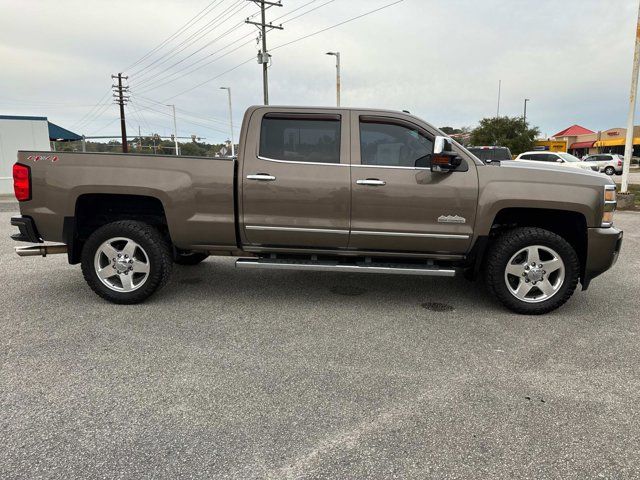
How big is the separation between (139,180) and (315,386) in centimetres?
266

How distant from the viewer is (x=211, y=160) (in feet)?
14.1

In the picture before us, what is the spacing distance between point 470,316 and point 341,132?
2.17 metres

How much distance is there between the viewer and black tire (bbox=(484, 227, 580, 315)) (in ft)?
13.8

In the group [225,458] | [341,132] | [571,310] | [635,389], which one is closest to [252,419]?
[225,458]

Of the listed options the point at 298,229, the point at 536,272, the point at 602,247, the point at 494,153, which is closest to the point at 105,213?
the point at 298,229

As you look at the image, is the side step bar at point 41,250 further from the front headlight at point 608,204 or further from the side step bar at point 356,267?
the front headlight at point 608,204

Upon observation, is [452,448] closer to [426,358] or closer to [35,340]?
[426,358]

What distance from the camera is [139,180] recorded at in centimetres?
431

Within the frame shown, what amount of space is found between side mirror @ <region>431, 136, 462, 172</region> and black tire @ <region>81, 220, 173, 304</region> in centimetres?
275

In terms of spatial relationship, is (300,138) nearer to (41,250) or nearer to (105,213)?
(105,213)

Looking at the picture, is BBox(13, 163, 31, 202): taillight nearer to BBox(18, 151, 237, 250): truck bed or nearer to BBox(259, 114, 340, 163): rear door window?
BBox(18, 151, 237, 250): truck bed

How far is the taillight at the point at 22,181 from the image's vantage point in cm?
430

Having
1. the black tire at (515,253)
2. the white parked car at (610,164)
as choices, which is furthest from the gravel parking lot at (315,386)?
the white parked car at (610,164)

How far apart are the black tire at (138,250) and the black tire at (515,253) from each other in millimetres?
3214
